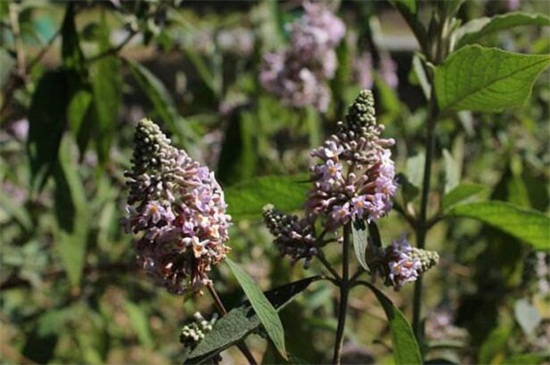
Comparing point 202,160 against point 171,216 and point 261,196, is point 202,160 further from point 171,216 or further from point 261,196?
point 171,216

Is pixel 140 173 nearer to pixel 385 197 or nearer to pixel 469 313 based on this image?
pixel 385 197

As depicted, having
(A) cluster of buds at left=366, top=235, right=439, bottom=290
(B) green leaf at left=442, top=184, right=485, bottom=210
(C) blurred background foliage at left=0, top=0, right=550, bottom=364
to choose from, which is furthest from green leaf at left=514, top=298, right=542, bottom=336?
(A) cluster of buds at left=366, top=235, right=439, bottom=290

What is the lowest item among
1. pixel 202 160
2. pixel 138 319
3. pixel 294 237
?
pixel 138 319

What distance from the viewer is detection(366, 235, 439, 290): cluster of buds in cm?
94

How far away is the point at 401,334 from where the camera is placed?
39.5 inches

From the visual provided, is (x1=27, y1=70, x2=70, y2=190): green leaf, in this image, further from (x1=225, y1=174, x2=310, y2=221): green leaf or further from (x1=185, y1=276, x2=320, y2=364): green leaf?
(x1=185, y1=276, x2=320, y2=364): green leaf

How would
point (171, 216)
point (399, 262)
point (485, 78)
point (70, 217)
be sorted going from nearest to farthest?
point (171, 216)
point (399, 262)
point (485, 78)
point (70, 217)

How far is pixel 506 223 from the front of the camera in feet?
4.09

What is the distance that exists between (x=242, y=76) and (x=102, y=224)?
2.11 feet

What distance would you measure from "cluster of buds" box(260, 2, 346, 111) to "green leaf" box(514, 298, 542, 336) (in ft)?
2.03

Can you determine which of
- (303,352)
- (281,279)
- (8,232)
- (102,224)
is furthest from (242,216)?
(8,232)

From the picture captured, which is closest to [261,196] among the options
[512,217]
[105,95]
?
[512,217]

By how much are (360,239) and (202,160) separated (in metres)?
1.15

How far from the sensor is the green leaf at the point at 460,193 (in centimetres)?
124
